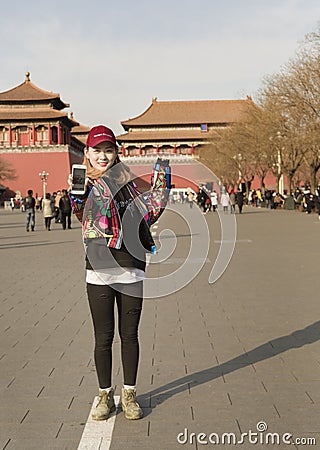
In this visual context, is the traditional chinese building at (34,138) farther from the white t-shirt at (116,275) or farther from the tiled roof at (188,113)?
the white t-shirt at (116,275)

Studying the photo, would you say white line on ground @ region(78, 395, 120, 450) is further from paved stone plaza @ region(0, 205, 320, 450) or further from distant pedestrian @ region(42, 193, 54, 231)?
distant pedestrian @ region(42, 193, 54, 231)

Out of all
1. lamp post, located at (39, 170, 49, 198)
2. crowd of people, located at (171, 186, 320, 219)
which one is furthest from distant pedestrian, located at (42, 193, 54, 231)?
lamp post, located at (39, 170, 49, 198)

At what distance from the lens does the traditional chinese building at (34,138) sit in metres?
66.4

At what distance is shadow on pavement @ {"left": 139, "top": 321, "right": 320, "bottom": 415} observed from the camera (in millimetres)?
4777

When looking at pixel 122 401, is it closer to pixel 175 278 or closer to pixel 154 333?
pixel 154 333

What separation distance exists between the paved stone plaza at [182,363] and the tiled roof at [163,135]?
220ft

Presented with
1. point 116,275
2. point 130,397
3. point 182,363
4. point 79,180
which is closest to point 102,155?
point 79,180

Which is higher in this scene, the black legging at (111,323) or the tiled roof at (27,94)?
the tiled roof at (27,94)

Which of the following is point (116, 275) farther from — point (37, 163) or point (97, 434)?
point (37, 163)

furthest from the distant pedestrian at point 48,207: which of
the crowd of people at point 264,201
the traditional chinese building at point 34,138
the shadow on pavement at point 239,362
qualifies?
the traditional chinese building at point 34,138

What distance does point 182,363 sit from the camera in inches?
220

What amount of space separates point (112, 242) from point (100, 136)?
0.68 m

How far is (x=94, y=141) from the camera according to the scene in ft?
13.9

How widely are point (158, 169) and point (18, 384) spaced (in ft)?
Result: 6.53
